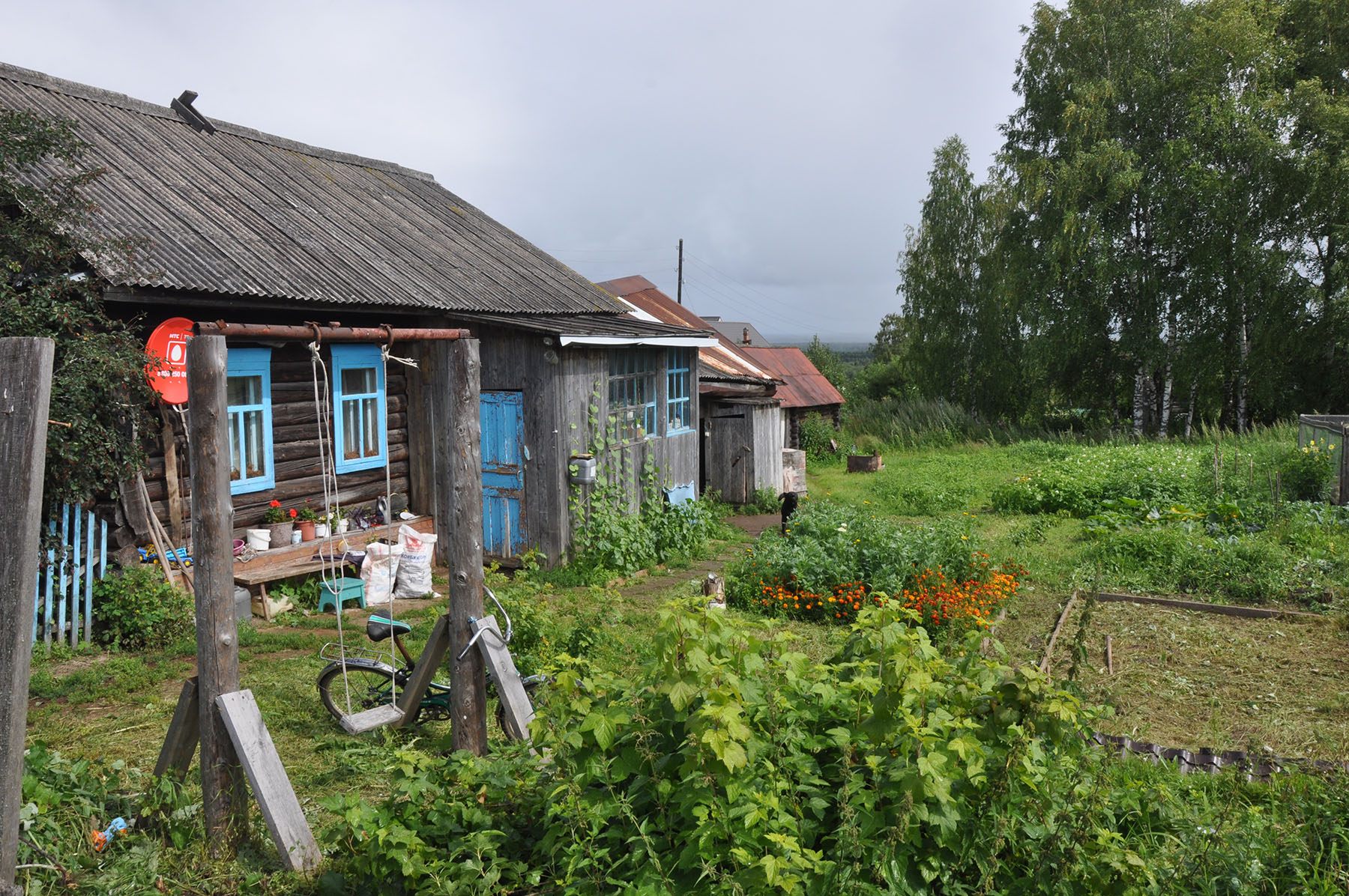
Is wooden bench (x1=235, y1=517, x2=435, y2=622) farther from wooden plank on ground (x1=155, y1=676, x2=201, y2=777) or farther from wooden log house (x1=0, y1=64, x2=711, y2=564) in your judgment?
wooden plank on ground (x1=155, y1=676, x2=201, y2=777)

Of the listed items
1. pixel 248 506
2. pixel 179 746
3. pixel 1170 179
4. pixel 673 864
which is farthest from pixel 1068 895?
pixel 1170 179

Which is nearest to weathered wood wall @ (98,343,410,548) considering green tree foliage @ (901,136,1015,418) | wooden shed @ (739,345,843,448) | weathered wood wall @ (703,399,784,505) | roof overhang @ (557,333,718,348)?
roof overhang @ (557,333,718,348)

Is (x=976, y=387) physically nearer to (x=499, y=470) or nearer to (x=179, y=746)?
(x=499, y=470)

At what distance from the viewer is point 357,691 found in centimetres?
606

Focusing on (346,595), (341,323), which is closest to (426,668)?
(346,595)

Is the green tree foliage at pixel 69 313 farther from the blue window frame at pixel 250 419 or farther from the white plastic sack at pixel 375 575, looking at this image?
the white plastic sack at pixel 375 575

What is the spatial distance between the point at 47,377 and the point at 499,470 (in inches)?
280

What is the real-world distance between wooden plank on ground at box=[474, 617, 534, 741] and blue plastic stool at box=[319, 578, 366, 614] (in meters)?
4.57

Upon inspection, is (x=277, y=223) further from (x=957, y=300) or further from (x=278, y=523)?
(x=957, y=300)

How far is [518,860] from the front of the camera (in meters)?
3.10

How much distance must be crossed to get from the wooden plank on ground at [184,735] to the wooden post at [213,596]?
8cm

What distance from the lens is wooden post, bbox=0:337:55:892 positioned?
9.61 feet

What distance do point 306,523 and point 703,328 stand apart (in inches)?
586

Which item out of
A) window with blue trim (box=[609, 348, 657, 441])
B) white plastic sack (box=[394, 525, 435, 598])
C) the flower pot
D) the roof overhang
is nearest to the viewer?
the flower pot
